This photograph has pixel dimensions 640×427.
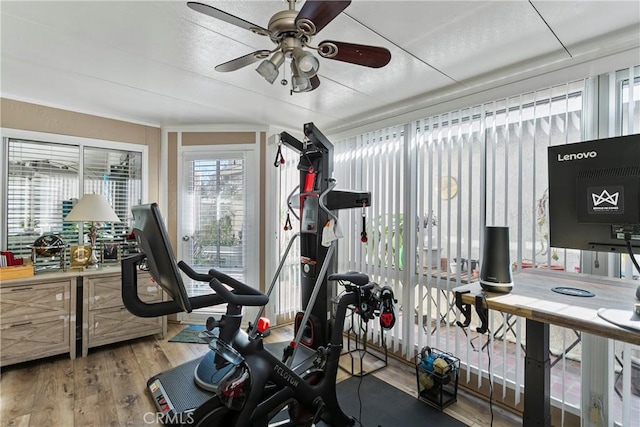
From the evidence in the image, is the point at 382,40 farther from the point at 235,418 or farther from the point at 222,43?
the point at 235,418

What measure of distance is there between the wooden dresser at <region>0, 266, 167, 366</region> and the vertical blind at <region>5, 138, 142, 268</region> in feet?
1.59

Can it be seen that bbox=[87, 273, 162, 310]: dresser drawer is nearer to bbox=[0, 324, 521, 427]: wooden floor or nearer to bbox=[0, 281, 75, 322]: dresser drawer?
bbox=[0, 281, 75, 322]: dresser drawer

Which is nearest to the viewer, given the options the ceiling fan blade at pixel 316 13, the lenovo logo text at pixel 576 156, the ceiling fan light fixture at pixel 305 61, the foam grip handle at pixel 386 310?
the ceiling fan blade at pixel 316 13

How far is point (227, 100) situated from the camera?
2838 millimetres

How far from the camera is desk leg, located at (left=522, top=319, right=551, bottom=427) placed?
1.26 metres

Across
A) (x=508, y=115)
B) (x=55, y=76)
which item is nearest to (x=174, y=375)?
(x=55, y=76)

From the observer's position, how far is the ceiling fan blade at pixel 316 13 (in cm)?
108

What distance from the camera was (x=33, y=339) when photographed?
8.32ft

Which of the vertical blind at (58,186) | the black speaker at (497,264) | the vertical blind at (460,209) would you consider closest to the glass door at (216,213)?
the vertical blind at (58,186)

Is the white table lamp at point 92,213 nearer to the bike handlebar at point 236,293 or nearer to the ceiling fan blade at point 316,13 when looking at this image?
the bike handlebar at point 236,293

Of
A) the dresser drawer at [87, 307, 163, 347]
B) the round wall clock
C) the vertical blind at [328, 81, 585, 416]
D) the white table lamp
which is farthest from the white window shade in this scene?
the round wall clock

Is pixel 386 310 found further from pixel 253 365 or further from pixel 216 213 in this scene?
pixel 216 213

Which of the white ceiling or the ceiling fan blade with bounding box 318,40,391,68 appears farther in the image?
the white ceiling

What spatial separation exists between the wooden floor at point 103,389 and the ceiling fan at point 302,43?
2.28 m
